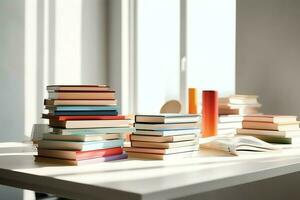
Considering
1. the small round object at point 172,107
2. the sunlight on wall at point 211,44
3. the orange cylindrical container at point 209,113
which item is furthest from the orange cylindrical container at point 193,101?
the sunlight on wall at point 211,44

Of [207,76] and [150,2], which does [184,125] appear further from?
Result: [150,2]

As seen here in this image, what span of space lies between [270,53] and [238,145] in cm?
95

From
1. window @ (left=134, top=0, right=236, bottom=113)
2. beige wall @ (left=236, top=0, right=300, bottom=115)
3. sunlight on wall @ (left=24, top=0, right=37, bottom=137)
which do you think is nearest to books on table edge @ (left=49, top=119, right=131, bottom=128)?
beige wall @ (left=236, top=0, right=300, bottom=115)

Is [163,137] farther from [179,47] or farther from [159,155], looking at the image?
[179,47]

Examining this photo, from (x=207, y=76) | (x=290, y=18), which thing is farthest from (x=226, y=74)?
(x=290, y=18)

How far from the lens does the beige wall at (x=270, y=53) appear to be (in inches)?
89.4

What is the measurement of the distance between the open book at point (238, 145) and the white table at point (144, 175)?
2.6 inches

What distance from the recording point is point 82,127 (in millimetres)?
1353

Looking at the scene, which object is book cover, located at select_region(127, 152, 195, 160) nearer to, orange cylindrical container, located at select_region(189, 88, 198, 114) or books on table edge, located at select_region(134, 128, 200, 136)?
books on table edge, located at select_region(134, 128, 200, 136)

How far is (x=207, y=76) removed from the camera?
333 cm

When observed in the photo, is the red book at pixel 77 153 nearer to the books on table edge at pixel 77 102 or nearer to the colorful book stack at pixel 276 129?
the books on table edge at pixel 77 102

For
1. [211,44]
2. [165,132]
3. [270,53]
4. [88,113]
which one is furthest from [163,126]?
[211,44]

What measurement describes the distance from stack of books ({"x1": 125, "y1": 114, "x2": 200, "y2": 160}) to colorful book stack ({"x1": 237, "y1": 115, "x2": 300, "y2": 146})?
426 millimetres

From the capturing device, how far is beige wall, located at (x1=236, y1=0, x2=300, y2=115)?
7.45 feet
